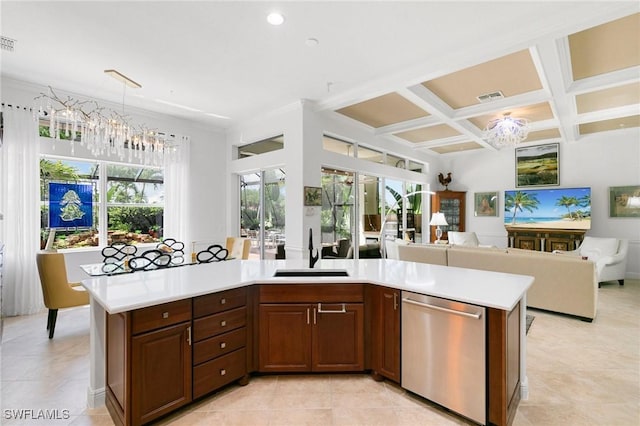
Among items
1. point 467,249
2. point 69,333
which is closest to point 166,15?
point 69,333

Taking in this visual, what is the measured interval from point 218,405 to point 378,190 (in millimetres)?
5395

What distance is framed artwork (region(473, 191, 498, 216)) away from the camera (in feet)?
26.4

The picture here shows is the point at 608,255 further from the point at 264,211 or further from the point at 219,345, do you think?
the point at 219,345

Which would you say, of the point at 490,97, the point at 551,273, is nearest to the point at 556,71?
the point at 490,97

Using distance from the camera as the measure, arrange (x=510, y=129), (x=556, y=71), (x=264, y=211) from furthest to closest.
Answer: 1. (x=264, y=211)
2. (x=510, y=129)
3. (x=556, y=71)

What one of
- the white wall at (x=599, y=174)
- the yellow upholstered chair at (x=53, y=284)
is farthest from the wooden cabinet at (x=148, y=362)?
the white wall at (x=599, y=174)

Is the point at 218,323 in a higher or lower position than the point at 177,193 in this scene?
lower

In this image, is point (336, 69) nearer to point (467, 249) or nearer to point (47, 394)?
point (467, 249)

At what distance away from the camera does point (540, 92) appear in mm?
4258

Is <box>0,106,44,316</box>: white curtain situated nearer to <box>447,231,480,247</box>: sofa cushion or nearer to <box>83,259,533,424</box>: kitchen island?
<box>83,259,533,424</box>: kitchen island

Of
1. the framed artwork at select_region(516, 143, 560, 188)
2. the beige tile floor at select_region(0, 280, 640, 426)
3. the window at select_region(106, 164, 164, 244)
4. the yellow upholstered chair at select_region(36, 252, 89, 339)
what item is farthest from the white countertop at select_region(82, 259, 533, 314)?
the framed artwork at select_region(516, 143, 560, 188)

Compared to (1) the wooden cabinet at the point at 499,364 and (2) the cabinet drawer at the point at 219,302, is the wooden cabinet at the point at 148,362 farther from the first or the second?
(1) the wooden cabinet at the point at 499,364

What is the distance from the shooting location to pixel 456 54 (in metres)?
3.33

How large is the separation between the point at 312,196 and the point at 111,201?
343 centimetres
